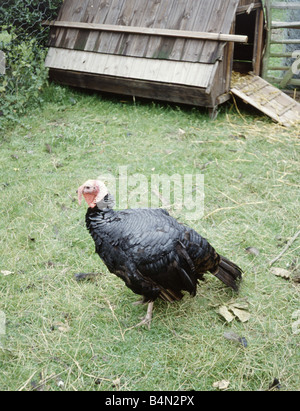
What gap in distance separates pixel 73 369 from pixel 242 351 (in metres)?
1.17

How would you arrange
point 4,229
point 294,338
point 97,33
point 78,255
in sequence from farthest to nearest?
point 97,33 < point 4,229 < point 78,255 < point 294,338

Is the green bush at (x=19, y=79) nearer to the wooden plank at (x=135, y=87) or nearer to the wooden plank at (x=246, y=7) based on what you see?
the wooden plank at (x=135, y=87)

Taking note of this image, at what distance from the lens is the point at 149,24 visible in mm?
5910

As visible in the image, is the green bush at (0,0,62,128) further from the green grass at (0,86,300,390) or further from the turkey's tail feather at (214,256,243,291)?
the turkey's tail feather at (214,256,243,291)

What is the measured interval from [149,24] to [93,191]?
429 centimetres

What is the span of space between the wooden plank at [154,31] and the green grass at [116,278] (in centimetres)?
109

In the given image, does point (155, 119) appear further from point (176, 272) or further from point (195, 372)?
point (195, 372)

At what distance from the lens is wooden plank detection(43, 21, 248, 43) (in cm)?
524

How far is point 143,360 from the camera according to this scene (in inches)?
103

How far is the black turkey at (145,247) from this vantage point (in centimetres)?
255

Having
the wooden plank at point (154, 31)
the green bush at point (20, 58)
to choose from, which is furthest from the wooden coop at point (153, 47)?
the green bush at point (20, 58)

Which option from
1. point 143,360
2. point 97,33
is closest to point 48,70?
point 97,33

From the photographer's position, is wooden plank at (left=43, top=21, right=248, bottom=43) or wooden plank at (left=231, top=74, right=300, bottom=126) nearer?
wooden plank at (left=43, top=21, right=248, bottom=43)

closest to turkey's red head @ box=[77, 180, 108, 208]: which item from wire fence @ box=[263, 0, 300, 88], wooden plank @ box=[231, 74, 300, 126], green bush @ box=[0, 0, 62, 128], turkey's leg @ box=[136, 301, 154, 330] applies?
turkey's leg @ box=[136, 301, 154, 330]
